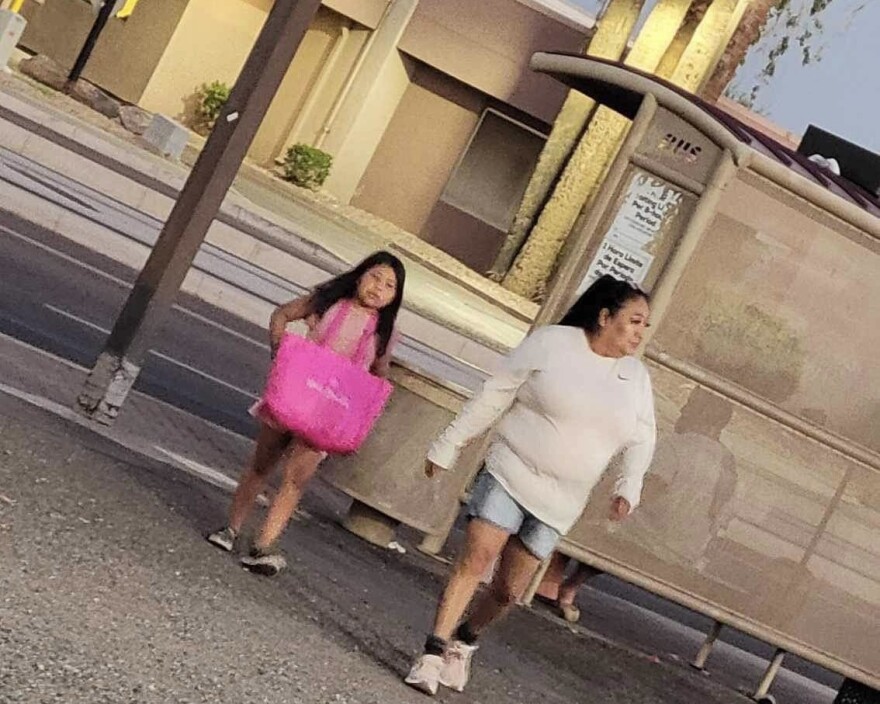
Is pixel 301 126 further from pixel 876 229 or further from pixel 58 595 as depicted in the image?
pixel 58 595

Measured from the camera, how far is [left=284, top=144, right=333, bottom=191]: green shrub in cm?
3391

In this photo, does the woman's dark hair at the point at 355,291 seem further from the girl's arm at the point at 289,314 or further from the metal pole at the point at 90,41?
the metal pole at the point at 90,41

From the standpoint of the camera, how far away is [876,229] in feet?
33.8

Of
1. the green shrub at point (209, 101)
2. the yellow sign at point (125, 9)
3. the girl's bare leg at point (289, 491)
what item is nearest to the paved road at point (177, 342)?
the girl's bare leg at point (289, 491)

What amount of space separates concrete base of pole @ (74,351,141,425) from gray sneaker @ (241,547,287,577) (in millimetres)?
1759

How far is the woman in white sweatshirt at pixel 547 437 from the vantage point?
7.30 meters

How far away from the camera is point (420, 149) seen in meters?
36.8

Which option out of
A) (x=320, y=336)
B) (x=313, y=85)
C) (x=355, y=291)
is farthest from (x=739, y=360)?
(x=313, y=85)

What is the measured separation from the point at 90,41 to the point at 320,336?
22227 millimetres

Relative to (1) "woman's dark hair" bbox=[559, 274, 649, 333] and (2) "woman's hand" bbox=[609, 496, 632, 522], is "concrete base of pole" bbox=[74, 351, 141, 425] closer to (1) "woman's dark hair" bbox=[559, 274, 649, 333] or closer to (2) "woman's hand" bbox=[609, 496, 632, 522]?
(1) "woman's dark hair" bbox=[559, 274, 649, 333]

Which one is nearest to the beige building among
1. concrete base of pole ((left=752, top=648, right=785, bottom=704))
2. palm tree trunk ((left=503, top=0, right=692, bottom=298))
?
palm tree trunk ((left=503, top=0, right=692, bottom=298))

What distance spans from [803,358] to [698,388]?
62 centimetres

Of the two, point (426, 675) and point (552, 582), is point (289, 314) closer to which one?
point (426, 675)

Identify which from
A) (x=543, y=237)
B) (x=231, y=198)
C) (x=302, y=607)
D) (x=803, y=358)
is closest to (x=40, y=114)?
(x=231, y=198)
